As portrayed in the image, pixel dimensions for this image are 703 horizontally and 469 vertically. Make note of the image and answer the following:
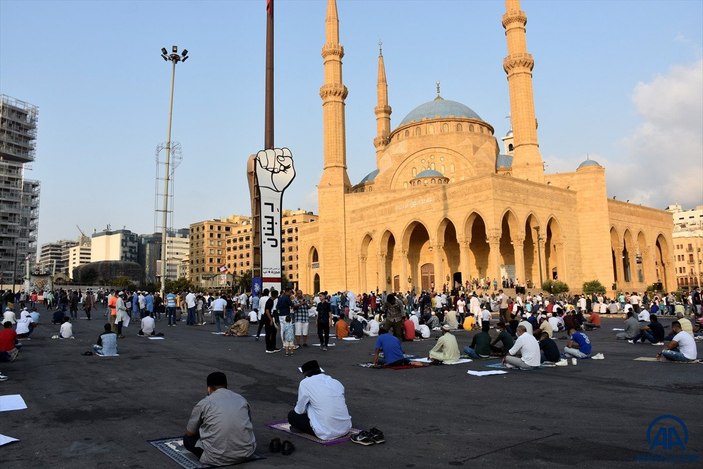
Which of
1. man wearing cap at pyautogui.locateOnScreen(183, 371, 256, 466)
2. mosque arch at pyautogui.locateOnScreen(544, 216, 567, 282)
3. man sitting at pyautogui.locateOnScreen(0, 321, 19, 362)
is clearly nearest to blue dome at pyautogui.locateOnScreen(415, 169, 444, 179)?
mosque arch at pyautogui.locateOnScreen(544, 216, 567, 282)

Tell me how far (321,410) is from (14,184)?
261 feet

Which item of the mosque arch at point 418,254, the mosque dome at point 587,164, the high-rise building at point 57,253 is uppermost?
the high-rise building at point 57,253

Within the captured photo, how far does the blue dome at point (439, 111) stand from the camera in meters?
54.0

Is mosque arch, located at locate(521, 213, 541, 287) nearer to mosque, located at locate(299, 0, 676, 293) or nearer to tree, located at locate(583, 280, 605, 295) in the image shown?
mosque, located at locate(299, 0, 676, 293)

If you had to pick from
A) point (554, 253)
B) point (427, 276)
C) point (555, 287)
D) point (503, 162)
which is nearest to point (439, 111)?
point (503, 162)

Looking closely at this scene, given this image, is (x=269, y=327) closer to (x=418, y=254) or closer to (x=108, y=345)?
(x=108, y=345)

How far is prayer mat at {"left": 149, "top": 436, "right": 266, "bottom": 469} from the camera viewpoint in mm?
4656

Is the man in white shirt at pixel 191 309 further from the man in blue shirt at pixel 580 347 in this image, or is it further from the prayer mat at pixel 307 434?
the prayer mat at pixel 307 434

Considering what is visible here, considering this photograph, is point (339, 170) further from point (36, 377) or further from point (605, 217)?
point (36, 377)

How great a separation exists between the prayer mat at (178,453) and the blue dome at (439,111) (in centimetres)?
5113

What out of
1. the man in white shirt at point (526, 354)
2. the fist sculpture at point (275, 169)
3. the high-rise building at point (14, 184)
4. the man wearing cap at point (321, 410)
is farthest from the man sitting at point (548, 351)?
the high-rise building at point (14, 184)

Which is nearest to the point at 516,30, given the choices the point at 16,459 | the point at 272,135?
the point at 272,135

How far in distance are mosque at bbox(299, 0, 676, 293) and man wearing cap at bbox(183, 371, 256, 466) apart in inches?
1209

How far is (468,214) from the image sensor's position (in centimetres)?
3594
